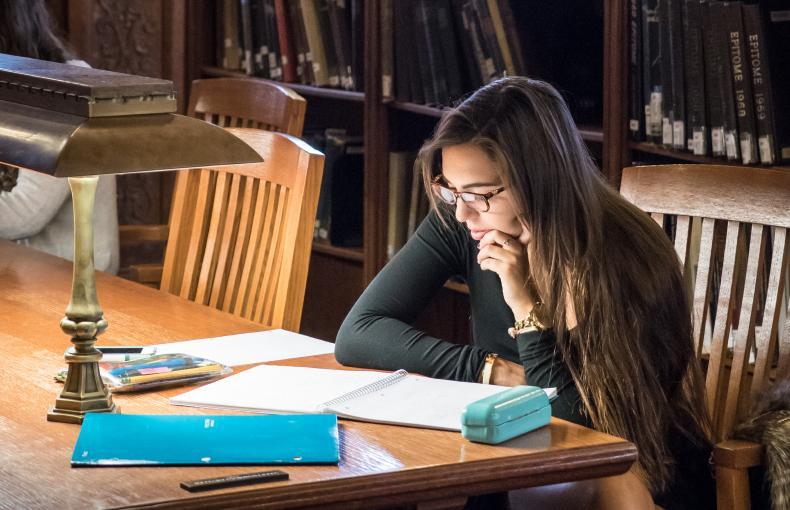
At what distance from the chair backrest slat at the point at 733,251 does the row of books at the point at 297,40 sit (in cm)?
147

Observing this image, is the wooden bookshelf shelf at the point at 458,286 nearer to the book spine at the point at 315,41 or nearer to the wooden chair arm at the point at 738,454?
the book spine at the point at 315,41

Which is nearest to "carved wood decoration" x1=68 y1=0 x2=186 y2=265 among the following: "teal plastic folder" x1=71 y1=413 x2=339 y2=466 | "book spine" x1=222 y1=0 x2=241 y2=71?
"book spine" x1=222 y1=0 x2=241 y2=71

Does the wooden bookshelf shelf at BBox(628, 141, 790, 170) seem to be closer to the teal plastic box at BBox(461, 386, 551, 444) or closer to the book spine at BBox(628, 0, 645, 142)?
the book spine at BBox(628, 0, 645, 142)

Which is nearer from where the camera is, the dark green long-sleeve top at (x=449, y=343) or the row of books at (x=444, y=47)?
the dark green long-sleeve top at (x=449, y=343)

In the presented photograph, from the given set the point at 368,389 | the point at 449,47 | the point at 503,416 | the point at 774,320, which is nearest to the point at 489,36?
the point at 449,47

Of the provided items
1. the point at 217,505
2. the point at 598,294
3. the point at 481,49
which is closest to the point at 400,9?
the point at 481,49

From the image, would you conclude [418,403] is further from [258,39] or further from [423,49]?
[258,39]

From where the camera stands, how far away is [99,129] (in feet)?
4.30

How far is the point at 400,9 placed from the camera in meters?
3.06

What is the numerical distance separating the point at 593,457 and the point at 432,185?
60 centimetres

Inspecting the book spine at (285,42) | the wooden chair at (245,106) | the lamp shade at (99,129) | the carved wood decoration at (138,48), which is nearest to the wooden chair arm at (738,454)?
the lamp shade at (99,129)

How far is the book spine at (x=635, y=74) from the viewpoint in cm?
244

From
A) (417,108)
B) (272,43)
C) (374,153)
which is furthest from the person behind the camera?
(272,43)

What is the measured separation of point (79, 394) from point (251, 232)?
79cm
